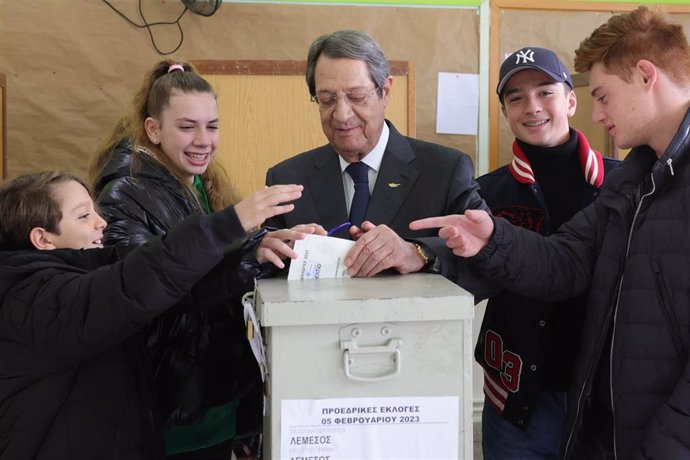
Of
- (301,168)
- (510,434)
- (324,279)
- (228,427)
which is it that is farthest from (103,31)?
(510,434)

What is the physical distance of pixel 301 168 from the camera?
1.68 m

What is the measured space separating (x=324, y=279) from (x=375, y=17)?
2150mm

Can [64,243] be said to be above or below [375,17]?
below

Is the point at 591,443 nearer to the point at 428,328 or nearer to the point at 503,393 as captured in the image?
the point at 503,393

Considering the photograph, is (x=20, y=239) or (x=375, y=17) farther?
(x=375, y=17)

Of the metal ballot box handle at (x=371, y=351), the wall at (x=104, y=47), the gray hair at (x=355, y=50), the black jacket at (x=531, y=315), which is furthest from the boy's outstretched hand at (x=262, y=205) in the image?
the wall at (x=104, y=47)

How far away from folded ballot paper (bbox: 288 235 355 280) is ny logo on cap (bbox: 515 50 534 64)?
801mm

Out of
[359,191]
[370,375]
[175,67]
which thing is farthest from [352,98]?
[370,375]

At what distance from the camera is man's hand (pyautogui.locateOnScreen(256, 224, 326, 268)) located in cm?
125

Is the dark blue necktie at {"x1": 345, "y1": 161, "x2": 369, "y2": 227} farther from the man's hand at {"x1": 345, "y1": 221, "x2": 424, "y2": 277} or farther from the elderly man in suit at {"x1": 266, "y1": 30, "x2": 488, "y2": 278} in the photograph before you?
the man's hand at {"x1": 345, "y1": 221, "x2": 424, "y2": 277}

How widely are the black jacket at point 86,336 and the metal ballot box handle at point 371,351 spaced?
279mm

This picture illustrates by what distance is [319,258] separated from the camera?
1.25 m

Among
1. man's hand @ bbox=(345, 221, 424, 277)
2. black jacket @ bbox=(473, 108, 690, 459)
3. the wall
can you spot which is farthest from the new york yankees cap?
the wall

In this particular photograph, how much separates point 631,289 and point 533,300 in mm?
451
